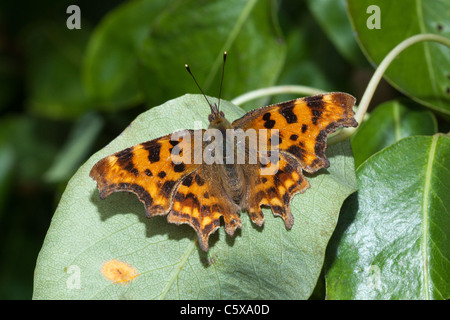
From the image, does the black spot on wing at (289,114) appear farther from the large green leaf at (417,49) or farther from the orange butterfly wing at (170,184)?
the large green leaf at (417,49)

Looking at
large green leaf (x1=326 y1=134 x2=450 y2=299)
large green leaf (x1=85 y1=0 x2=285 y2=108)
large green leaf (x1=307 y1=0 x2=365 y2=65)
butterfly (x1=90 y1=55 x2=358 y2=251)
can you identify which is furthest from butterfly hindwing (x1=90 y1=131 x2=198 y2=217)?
large green leaf (x1=307 y1=0 x2=365 y2=65)

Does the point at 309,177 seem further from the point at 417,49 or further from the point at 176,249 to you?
the point at 417,49

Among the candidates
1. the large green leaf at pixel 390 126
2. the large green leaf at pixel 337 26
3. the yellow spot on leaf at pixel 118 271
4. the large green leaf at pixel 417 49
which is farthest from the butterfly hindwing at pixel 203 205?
the large green leaf at pixel 337 26

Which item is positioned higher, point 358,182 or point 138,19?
point 138,19

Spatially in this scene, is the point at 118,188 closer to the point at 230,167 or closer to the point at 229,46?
the point at 230,167

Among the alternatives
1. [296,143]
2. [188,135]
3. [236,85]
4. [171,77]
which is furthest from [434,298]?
[171,77]

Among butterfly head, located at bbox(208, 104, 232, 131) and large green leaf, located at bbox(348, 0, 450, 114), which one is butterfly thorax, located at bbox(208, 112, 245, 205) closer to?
butterfly head, located at bbox(208, 104, 232, 131)
